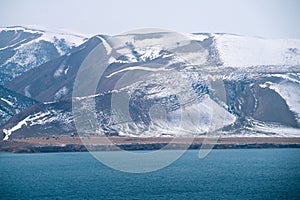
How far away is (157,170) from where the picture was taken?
63844mm

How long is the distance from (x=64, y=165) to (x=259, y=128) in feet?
185

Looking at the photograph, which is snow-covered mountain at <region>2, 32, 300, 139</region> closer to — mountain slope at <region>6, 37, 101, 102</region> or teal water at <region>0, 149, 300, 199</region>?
mountain slope at <region>6, 37, 101, 102</region>

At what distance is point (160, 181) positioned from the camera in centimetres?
5347

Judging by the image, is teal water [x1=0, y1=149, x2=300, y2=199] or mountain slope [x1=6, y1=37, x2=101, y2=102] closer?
teal water [x1=0, y1=149, x2=300, y2=199]

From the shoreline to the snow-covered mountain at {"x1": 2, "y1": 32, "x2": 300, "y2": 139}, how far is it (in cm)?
490

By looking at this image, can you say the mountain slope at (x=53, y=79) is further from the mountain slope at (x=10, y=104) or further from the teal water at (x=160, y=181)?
the teal water at (x=160, y=181)

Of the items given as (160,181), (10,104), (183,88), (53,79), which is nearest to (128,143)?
(183,88)

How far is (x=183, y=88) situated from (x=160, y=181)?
3002 inches

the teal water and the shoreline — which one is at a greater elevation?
the teal water

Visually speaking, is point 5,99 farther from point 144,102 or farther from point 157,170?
point 157,170

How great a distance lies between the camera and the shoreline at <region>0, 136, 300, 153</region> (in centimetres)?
10075

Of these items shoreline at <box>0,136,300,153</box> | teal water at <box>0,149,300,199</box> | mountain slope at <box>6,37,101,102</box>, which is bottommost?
mountain slope at <box>6,37,101,102</box>

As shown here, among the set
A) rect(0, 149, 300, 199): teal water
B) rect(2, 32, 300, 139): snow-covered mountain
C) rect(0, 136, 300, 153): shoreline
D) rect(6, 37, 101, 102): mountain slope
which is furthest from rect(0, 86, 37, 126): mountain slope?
rect(0, 149, 300, 199): teal water

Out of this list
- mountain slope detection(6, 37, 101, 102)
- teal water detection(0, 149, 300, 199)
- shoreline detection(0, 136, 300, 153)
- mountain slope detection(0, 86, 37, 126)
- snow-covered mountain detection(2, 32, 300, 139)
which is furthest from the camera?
mountain slope detection(6, 37, 101, 102)
